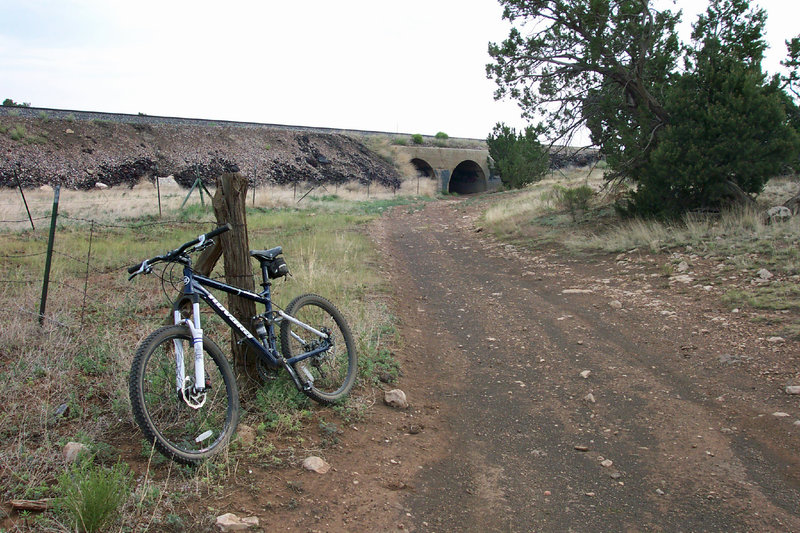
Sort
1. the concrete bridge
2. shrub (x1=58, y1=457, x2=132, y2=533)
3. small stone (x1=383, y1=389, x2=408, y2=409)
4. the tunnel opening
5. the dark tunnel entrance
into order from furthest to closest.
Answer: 1. the dark tunnel entrance
2. the tunnel opening
3. the concrete bridge
4. small stone (x1=383, y1=389, x2=408, y2=409)
5. shrub (x1=58, y1=457, x2=132, y2=533)

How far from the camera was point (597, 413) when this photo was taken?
16.1ft

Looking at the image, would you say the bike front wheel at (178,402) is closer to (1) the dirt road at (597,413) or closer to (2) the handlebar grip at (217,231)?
(2) the handlebar grip at (217,231)

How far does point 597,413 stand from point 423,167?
157ft

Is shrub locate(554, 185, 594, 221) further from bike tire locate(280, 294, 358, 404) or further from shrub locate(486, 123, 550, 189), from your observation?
bike tire locate(280, 294, 358, 404)

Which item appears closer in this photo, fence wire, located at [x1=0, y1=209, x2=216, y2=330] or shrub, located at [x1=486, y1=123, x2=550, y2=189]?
fence wire, located at [x1=0, y1=209, x2=216, y2=330]

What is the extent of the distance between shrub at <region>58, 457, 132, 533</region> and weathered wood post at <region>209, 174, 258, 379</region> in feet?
5.11

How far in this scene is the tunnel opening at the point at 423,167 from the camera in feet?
167

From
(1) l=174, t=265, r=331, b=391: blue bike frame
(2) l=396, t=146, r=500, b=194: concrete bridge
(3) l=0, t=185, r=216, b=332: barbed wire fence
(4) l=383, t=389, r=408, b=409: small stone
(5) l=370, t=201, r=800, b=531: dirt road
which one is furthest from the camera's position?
(2) l=396, t=146, r=500, b=194: concrete bridge

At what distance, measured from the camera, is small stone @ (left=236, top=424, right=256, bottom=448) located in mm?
3844

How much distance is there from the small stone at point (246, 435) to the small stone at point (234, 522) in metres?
0.75

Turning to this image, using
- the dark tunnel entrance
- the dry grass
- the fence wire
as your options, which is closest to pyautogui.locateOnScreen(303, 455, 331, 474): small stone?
the fence wire

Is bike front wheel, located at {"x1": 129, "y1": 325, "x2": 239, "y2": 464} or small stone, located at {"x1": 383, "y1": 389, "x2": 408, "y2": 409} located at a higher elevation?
bike front wheel, located at {"x1": 129, "y1": 325, "x2": 239, "y2": 464}

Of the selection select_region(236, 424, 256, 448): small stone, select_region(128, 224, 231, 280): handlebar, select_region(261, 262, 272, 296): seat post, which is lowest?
select_region(236, 424, 256, 448): small stone

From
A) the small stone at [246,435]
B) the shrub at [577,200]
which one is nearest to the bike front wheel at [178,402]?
the small stone at [246,435]
